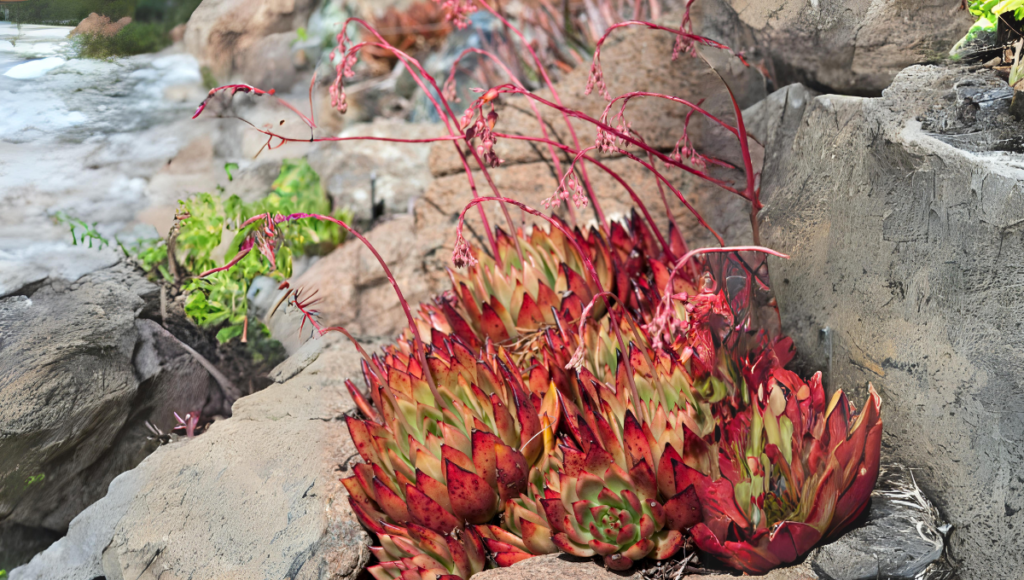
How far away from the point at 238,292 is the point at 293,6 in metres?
3.46

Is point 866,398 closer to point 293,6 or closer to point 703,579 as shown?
point 703,579

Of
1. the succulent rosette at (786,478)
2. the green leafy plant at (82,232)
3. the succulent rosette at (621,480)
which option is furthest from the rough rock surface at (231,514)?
the succulent rosette at (786,478)

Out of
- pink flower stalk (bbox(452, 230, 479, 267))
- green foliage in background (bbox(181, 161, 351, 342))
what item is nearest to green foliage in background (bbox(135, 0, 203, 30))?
green foliage in background (bbox(181, 161, 351, 342))

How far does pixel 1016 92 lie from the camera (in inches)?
57.4

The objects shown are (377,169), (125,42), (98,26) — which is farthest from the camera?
(377,169)

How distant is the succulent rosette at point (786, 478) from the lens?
1586 millimetres

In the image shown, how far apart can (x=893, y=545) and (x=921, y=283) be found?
0.66m

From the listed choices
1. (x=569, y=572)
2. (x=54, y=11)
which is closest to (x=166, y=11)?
(x=54, y=11)

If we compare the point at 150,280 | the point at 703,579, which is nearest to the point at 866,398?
the point at 703,579

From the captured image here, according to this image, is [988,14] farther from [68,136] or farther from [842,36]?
[68,136]

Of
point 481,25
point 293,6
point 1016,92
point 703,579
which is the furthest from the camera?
point 481,25

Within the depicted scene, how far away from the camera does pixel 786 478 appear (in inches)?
66.2

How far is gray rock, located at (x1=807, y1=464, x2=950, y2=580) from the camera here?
59.6 inches

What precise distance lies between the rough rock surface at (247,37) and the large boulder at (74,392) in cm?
151
